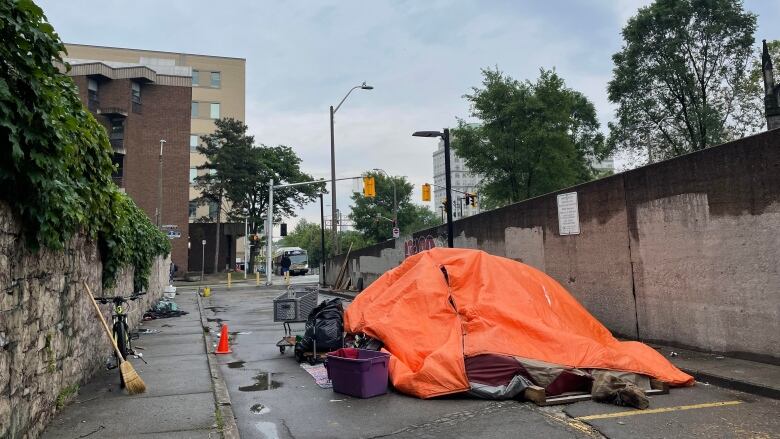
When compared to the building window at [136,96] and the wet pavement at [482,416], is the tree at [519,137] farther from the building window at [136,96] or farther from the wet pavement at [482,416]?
the building window at [136,96]

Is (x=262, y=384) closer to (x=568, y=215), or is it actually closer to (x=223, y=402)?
(x=223, y=402)

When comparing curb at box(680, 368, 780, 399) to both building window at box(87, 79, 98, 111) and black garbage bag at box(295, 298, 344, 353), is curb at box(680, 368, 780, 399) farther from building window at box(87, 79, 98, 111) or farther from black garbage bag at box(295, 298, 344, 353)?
building window at box(87, 79, 98, 111)

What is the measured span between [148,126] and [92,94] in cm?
483

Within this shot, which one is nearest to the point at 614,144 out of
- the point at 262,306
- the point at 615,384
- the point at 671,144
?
the point at 671,144

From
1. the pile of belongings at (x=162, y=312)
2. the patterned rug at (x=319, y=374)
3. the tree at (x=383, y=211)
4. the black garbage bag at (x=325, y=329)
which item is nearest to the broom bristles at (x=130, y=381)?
the patterned rug at (x=319, y=374)

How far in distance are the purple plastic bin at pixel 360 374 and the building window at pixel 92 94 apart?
148 feet

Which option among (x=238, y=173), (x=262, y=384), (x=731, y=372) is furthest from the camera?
(x=238, y=173)

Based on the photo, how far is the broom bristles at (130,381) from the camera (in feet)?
20.9

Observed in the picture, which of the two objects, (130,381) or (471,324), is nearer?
(130,381)

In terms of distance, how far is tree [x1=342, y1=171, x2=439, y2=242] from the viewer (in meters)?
65.7

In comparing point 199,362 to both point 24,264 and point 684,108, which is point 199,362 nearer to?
point 24,264

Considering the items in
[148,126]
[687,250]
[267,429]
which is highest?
[148,126]

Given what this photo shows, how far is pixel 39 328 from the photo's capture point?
486 centimetres

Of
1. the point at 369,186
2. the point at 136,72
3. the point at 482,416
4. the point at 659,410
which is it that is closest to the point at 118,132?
the point at 136,72
